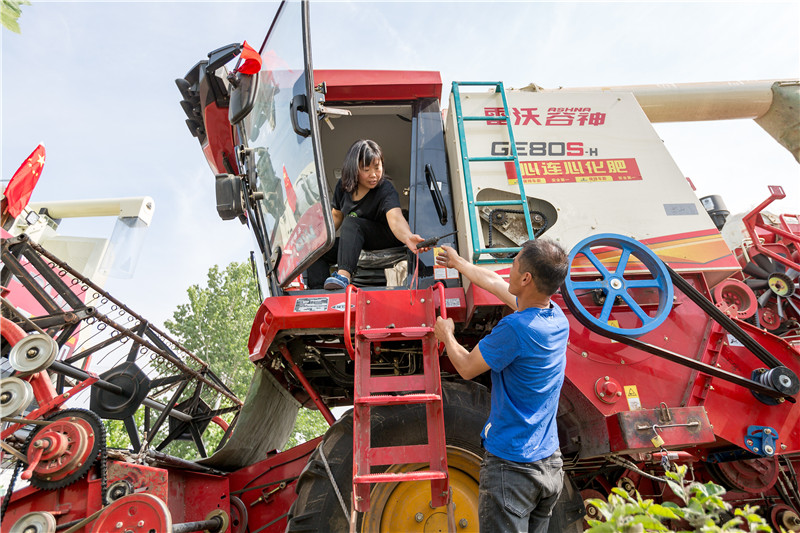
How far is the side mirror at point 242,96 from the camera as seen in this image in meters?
3.26

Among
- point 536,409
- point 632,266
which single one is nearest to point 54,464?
point 536,409

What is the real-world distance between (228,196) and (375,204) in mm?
1111

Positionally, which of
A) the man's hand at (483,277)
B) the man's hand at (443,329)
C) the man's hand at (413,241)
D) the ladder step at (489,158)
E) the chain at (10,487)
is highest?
the ladder step at (489,158)

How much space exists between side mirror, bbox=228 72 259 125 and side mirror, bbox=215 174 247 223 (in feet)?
1.94

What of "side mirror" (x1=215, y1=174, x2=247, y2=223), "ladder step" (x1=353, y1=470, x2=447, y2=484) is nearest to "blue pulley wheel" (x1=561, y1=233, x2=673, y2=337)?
"ladder step" (x1=353, y1=470, x2=447, y2=484)

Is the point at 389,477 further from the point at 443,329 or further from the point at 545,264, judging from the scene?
the point at 545,264

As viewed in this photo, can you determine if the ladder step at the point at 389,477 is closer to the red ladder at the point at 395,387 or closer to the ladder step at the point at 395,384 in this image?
the red ladder at the point at 395,387

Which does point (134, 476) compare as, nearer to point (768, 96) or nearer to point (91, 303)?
point (91, 303)

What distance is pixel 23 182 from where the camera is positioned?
16.0ft

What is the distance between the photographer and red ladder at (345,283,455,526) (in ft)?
8.55

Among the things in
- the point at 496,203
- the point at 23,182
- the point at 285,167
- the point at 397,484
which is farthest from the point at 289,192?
the point at 23,182

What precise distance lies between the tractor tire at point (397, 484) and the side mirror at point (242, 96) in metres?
2.08

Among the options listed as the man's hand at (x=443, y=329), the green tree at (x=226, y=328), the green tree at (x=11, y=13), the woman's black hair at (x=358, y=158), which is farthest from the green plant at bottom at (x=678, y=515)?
the green tree at (x=226, y=328)

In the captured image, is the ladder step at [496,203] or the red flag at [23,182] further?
the red flag at [23,182]
